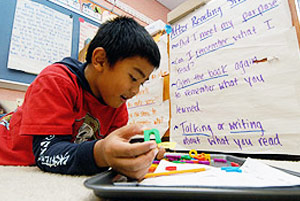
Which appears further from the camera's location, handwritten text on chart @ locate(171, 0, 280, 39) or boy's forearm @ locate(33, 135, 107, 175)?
handwritten text on chart @ locate(171, 0, 280, 39)

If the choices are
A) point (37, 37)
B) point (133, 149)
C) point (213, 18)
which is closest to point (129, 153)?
point (133, 149)

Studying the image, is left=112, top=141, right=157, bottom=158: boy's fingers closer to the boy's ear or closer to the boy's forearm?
the boy's forearm

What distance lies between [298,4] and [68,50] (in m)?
1.25

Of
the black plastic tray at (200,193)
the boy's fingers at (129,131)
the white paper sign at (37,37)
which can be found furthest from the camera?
the white paper sign at (37,37)

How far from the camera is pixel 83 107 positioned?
537 mm

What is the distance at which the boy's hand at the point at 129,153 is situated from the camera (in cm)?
23

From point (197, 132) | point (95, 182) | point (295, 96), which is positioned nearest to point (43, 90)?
point (95, 182)

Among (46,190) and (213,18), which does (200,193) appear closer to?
(46,190)

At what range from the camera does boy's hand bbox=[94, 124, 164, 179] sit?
228mm

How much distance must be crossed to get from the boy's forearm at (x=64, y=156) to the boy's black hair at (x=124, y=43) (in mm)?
267

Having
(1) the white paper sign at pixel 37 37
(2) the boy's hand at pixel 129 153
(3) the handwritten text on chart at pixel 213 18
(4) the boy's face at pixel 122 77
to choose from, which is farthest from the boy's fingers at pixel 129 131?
(1) the white paper sign at pixel 37 37

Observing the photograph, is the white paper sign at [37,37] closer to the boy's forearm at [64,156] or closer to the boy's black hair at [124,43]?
the boy's black hair at [124,43]

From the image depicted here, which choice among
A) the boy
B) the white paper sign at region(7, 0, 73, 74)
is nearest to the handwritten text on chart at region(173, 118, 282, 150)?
the boy

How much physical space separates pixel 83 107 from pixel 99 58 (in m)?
0.15
